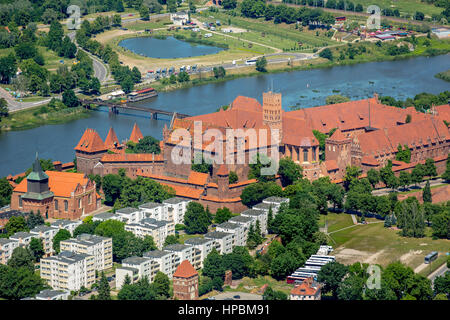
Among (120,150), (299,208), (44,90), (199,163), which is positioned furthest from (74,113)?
(299,208)

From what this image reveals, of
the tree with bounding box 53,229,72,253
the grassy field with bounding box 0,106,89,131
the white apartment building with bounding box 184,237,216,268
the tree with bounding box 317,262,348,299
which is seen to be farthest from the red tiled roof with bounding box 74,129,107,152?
the tree with bounding box 317,262,348,299

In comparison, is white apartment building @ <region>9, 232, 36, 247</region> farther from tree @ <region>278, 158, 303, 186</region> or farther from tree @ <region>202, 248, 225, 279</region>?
tree @ <region>278, 158, 303, 186</region>

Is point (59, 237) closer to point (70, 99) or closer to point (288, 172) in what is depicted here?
point (288, 172)

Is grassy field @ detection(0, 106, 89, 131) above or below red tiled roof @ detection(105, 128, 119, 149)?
below

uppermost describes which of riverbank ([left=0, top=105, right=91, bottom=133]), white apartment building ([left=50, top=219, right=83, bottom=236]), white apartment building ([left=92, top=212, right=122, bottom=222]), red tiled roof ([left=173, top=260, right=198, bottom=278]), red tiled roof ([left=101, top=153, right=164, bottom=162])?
red tiled roof ([left=101, top=153, right=164, bottom=162])

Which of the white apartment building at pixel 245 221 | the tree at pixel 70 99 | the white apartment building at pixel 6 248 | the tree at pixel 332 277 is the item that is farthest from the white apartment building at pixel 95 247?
the tree at pixel 70 99

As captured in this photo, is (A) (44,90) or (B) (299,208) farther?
(A) (44,90)
